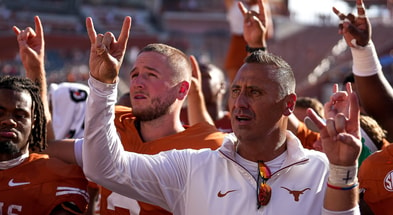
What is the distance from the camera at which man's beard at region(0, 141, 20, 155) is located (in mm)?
3488

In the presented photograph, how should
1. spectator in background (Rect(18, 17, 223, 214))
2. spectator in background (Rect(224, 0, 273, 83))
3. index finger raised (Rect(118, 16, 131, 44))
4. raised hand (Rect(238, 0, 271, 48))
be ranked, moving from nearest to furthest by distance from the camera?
index finger raised (Rect(118, 16, 131, 44))
spectator in background (Rect(18, 17, 223, 214))
raised hand (Rect(238, 0, 271, 48))
spectator in background (Rect(224, 0, 273, 83))

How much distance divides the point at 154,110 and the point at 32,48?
861 millimetres

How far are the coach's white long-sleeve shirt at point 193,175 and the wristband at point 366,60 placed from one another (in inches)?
37.2

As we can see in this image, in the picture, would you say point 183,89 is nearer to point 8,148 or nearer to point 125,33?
point 8,148

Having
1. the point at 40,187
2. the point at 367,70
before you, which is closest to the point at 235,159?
the point at 40,187

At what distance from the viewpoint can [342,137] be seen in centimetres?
248

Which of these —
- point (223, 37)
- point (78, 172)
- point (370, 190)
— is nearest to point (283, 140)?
point (370, 190)

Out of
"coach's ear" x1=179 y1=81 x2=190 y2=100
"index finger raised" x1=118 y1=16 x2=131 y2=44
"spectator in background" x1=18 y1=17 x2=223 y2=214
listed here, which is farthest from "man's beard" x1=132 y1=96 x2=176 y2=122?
"index finger raised" x1=118 y1=16 x2=131 y2=44

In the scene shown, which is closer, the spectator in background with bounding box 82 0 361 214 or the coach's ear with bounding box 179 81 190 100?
the spectator in background with bounding box 82 0 361 214

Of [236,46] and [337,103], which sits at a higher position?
[337,103]

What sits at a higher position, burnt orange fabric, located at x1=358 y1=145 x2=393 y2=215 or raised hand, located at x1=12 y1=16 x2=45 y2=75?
raised hand, located at x1=12 y1=16 x2=45 y2=75

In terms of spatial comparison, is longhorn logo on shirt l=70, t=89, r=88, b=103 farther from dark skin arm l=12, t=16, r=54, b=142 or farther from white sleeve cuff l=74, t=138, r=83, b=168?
white sleeve cuff l=74, t=138, r=83, b=168

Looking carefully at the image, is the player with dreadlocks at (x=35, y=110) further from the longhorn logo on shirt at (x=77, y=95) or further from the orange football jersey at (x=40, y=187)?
the longhorn logo on shirt at (x=77, y=95)

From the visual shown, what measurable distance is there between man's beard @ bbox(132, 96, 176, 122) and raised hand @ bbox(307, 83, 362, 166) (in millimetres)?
1318
